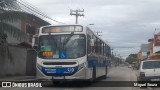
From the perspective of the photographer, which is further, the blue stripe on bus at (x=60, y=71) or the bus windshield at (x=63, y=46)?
the bus windshield at (x=63, y=46)

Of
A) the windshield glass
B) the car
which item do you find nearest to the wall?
the windshield glass

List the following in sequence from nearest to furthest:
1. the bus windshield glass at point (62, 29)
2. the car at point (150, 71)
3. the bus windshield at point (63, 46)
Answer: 1. the bus windshield at point (63, 46)
2. the bus windshield glass at point (62, 29)
3. the car at point (150, 71)

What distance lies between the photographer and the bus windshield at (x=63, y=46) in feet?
66.4

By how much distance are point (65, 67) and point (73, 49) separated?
1082 mm

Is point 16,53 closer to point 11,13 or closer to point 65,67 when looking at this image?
point 11,13

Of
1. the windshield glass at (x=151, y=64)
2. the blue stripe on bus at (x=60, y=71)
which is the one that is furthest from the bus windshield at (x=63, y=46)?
the windshield glass at (x=151, y=64)

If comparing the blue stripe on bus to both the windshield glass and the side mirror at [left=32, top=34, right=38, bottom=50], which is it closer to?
the side mirror at [left=32, top=34, right=38, bottom=50]

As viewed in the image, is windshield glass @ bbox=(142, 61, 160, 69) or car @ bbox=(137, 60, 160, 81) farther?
windshield glass @ bbox=(142, 61, 160, 69)

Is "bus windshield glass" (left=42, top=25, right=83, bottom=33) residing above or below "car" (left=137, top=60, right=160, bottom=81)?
above

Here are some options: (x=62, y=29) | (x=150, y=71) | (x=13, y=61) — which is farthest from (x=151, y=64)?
(x=13, y=61)

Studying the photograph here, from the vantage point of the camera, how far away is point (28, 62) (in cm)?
3728

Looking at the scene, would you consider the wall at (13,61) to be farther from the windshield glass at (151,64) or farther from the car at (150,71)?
the car at (150,71)

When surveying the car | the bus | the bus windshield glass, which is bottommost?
the car

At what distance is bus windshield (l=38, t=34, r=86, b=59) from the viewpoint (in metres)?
20.2
